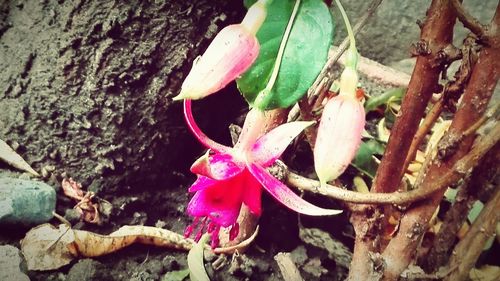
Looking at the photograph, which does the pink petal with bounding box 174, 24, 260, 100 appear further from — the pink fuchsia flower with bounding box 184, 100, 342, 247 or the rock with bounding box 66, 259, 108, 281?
the rock with bounding box 66, 259, 108, 281

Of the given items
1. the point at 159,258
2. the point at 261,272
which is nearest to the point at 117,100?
the point at 159,258

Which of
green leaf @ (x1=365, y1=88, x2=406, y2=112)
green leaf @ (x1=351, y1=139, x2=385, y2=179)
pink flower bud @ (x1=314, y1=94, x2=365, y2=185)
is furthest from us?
green leaf @ (x1=365, y1=88, x2=406, y2=112)

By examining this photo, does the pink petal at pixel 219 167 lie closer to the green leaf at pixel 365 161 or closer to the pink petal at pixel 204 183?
the pink petal at pixel 204 183

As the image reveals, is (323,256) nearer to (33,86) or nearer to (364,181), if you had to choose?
(364,181)

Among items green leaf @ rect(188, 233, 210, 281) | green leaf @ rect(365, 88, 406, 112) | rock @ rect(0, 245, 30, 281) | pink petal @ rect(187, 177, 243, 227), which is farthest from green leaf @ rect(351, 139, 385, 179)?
rock @ rect(0, 245, 30, 281)

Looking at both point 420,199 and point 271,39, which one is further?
point 420,199

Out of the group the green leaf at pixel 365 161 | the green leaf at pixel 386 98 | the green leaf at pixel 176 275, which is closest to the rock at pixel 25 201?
the green leaf at pixel 176 275
